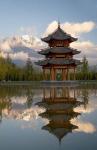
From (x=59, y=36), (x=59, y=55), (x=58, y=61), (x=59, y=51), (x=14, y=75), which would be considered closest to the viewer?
(x=58, y=61)

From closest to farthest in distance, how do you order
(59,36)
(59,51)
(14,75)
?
(59,51) → (59,36) → (14,75)

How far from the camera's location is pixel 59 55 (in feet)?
186

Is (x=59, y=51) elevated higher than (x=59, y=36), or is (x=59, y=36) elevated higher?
(x=59, y=36)

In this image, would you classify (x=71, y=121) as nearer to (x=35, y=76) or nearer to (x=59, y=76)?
(x=59, y=76)

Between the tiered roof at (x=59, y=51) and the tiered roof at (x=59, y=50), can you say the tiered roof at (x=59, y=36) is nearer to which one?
the tiered roof at (x=59, y=51)

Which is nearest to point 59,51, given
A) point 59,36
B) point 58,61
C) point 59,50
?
point 59,50

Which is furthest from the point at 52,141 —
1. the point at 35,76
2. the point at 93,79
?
the point at 93,79

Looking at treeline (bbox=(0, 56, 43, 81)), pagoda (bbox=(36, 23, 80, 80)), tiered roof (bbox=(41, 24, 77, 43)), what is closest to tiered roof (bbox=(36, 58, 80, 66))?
pagoda (bbox=(36, 23, 80, 80))

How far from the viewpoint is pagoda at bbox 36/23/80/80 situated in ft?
183

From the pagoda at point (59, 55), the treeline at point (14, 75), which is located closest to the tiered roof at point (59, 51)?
the pagoda at point (59, 55)

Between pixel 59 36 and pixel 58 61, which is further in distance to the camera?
pixel 59 36

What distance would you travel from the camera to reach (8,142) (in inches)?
322

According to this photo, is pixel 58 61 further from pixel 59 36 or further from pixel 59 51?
pixel 59 36

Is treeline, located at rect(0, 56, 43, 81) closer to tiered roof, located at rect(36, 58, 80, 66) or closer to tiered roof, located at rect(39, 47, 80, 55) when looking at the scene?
tiered roof, located at rect(36, 58, 80, 66)
